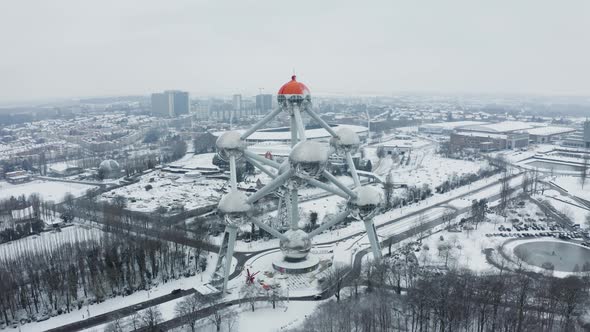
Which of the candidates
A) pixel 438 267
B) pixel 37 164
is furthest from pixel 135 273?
pixel 37 164

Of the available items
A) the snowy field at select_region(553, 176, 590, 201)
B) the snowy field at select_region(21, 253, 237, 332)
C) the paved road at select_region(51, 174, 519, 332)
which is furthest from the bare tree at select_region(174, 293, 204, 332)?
the snowy field at select_region(553, 176, 590, 201)

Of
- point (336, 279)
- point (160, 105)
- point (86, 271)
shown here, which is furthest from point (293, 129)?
point (160, 105)

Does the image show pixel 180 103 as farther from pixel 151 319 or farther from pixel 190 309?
pixel 151 319

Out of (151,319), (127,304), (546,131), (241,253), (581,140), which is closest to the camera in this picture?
(151,319)

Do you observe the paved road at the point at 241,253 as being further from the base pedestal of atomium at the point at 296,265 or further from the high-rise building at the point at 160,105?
the high-rise building at the point at 160,105

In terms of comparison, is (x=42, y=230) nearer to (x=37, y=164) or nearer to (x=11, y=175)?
(x=11, y=175)

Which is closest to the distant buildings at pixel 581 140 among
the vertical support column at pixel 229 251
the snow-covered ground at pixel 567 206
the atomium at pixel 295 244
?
the snow-covered ground at pixel 567 206
